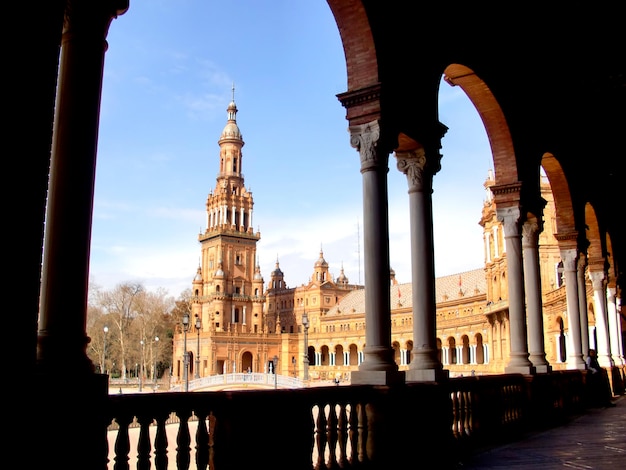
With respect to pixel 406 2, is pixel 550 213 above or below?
above

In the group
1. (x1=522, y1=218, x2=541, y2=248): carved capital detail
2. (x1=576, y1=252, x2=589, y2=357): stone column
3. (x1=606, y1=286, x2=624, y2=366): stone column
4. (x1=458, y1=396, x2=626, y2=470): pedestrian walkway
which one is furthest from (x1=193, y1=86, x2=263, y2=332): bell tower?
(x1=458, y1=396, x2=626, y2=470): pedestrian walkway

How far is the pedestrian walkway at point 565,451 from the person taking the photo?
6.86 m

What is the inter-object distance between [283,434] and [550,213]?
152 feet

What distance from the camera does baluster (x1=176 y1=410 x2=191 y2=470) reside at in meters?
4.48

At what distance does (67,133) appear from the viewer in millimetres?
4648

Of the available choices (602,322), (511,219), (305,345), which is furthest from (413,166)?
(305,345)

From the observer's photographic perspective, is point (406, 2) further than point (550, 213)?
No

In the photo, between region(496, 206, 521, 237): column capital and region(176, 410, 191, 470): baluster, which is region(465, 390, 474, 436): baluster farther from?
region(176, 410, 191, 470): baluster

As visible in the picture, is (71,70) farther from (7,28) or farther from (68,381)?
(68,381)

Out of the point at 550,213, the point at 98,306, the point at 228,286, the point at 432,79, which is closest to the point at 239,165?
the point at 228,286

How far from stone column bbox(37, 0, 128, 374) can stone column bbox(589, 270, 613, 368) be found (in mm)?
18152

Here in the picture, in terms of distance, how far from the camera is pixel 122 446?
4.25 m

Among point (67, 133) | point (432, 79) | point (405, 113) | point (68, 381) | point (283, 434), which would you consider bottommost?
point (283, 434)

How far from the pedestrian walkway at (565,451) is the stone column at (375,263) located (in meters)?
1.51
